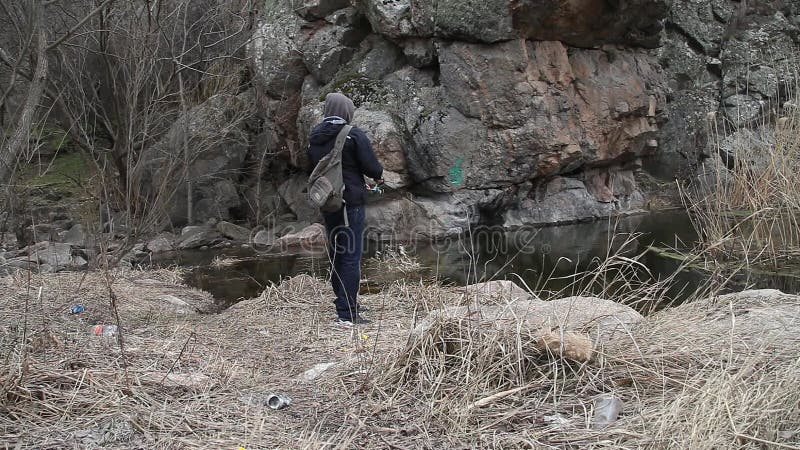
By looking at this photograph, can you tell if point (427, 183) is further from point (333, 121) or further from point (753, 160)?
point (333, 121)

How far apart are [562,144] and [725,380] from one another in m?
11.4

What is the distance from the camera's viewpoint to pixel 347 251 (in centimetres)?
455

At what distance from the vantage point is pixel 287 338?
4.22 meters

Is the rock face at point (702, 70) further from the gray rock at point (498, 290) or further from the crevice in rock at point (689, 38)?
the gray rock at point (498, 290)

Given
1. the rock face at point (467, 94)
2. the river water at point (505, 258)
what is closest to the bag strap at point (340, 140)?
the river water at point (505, 258)

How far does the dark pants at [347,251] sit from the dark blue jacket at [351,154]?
0.40 feet

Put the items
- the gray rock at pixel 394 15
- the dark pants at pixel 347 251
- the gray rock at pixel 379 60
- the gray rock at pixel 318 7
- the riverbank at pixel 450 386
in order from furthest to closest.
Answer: the gray rock at pixel 318 7
the gray rock at pixel 379 60
the gray rock at pixel 394 15
the dark pants at pixel 347 251
the riverbank at pixel 450 386

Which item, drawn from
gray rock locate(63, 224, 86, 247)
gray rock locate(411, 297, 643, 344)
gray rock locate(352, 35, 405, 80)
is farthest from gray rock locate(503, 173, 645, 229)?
gray rock locate(411, 297, 643, 344)

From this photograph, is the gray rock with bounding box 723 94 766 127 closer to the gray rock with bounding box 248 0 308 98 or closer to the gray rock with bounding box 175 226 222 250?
the gray rock with bounding box 248 0 308 98

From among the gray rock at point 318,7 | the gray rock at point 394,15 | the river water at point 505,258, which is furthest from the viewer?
the gray rock at point 318,7

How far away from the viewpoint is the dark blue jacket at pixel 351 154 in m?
4.51

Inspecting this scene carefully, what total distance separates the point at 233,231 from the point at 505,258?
5388 millimetres

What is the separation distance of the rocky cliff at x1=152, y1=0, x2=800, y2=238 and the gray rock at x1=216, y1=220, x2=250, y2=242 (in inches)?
34.4

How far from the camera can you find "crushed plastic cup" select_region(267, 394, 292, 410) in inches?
111
